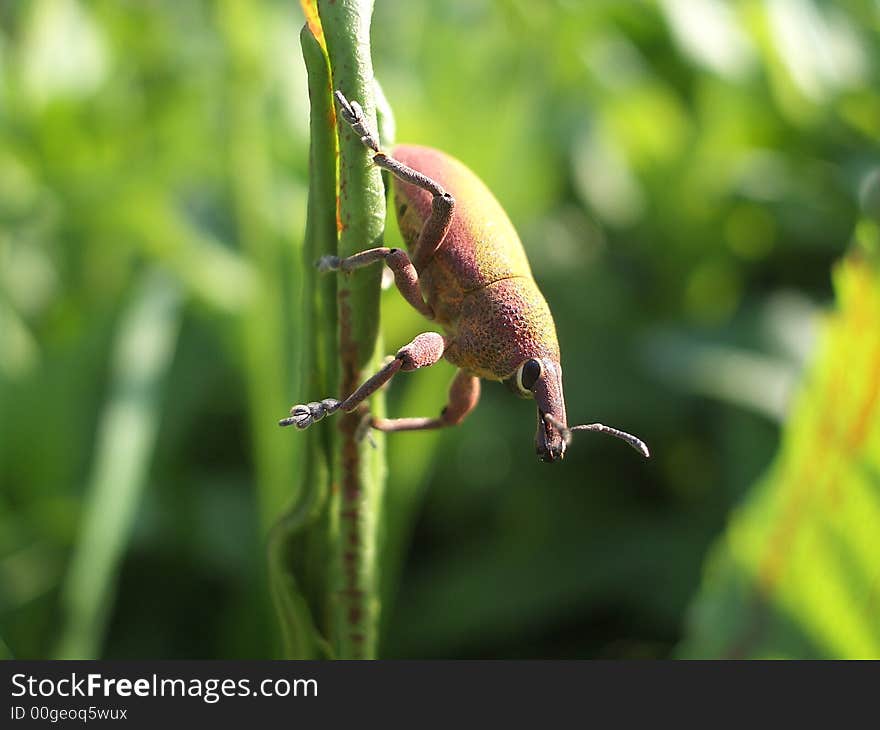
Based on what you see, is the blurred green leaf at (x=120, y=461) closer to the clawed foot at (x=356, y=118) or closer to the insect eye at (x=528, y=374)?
the insect eye at (x=528, y=374)

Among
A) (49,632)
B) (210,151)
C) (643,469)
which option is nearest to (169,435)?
(49,632)

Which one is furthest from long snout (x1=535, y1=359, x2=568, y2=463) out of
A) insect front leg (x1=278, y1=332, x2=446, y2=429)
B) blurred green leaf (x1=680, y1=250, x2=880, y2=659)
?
blurred green leaf (x1=680, y1=250, x2=880, y2=659)

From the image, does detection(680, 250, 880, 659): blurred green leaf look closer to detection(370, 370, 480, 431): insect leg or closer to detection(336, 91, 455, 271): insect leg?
detection(370, 370, 480, 431): insect leg

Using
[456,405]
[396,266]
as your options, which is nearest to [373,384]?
[396,266]

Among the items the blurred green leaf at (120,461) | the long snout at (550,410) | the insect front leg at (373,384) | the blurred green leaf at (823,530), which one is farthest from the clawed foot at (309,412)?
the blurred green leaf at (120,461)

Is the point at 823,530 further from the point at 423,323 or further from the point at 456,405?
the point at 423,323
